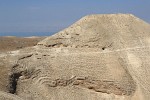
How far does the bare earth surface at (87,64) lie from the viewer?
12.5 meters

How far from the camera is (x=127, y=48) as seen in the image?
12938 millimetres

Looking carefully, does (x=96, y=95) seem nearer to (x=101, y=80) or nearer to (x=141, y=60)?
(x=101, y=80)

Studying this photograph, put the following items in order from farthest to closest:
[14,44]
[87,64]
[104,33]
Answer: [14,44]
[104,33]
[87,64]

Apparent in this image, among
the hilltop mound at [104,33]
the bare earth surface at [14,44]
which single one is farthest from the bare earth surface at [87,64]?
the bare earth surface at [14,44]

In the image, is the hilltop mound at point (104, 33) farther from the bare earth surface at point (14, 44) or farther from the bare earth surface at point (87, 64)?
the bare earth surface at point (14, 44)

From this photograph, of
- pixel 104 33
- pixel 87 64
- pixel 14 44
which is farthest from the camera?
pixel 14 44

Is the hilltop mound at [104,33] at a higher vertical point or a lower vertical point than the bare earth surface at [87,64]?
higher

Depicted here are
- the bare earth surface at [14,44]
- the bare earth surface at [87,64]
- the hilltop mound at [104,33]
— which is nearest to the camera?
the bare earth surface at [87,64]

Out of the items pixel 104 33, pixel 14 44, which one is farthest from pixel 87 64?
pixel 14 44

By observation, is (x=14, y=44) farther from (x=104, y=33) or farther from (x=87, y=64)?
(x=87, y=64)

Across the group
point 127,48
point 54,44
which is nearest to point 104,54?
point 127,48

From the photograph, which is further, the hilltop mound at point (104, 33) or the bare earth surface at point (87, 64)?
the hilltop mound at point (104, 33)

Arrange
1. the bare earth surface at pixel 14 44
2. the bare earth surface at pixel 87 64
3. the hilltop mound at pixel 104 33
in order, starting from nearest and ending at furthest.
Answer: the bare earth surface at pixel 87 64 → the hilltop mound at pixel 104 33 → the bare earth surface at pixel 14 44

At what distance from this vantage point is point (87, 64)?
12586 mm
